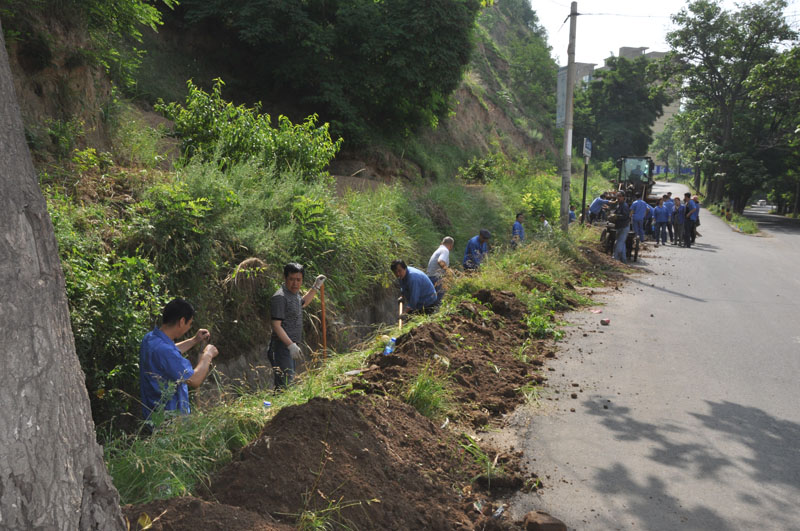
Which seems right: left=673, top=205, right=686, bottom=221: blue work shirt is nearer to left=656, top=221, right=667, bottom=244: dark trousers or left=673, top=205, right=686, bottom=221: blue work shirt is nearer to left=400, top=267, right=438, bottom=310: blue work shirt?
left=656, top=221, right=667, bottom=244: dark trousers

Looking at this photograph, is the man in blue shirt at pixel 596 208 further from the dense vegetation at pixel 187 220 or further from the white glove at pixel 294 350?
the white glove at pixel 294 350

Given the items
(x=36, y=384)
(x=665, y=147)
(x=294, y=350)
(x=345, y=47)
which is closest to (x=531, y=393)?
(x=294, y=350)

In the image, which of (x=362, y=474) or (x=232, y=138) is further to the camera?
(x=232, y=138)

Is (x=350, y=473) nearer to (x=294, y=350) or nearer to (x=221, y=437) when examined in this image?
(x=221, y=437)

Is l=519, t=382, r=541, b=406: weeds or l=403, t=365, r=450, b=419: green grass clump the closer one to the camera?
l=403, t=365, r=450, b=419: green grass clump

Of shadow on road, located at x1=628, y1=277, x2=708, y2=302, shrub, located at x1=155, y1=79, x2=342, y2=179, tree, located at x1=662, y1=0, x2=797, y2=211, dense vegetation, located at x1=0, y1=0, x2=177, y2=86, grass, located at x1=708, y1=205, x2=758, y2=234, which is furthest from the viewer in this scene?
tree, located at x1=662, y1=0, x2=797, y2=211

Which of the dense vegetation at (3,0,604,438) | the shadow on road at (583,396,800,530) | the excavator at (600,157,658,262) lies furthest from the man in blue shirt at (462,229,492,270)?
the excavator at (600,157,658,262)

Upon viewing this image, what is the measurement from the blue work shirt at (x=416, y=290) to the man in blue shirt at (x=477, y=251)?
10.8ft

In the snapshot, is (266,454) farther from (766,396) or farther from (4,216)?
(766,396)

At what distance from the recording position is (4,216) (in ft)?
7.79

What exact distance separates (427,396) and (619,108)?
2609 inches

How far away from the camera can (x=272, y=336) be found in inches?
271

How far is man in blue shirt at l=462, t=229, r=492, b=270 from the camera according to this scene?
12.5 m

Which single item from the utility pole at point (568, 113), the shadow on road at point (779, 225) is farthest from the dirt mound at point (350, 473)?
the shadow on road at point (779, 225)
